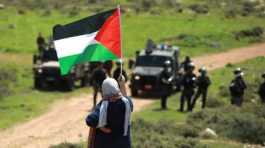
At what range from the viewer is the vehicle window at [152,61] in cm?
3080

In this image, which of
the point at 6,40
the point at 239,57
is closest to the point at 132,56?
the point at 239,57

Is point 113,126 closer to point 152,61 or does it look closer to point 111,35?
point 111,35

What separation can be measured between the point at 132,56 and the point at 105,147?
34.5 m

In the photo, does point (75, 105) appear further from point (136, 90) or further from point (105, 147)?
point (105, 147)

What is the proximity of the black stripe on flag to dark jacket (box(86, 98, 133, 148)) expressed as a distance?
6.58 ft

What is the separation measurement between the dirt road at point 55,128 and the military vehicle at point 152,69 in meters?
1.14

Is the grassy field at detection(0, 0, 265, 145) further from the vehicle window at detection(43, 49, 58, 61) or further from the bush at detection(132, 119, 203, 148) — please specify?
the vehicle window at detection(43, 49, 58, 61)

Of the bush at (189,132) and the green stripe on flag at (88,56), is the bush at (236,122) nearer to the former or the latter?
the bush at (189,132)

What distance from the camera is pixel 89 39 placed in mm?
11273

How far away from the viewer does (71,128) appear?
72.4ft

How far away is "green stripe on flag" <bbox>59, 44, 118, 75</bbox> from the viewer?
1105cm

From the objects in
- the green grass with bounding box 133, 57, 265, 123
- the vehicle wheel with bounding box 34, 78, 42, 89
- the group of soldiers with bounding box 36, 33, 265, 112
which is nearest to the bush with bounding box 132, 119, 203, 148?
A: the group of soldiers with bounding box 36, 33, 265, 112

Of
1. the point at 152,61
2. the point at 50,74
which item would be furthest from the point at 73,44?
the point at 50,74

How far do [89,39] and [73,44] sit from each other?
30 centimetres
